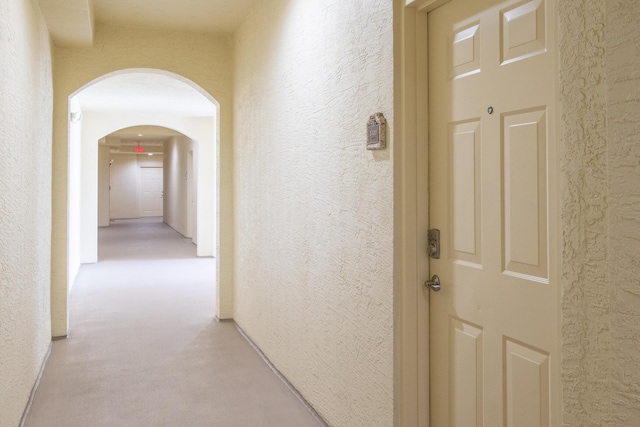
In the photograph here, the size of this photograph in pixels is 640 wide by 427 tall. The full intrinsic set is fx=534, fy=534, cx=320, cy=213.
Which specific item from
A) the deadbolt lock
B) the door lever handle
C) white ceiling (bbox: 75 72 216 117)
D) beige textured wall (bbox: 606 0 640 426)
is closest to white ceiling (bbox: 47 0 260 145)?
white ceiling (bbox: 75 72 216 117)

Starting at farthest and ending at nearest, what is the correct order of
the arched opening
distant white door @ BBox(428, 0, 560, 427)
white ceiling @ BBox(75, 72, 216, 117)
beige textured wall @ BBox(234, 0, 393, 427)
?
the arched opening → white ceiling @ BBox(75, 72, 216, 117) → beige textured wall @ BBox(234, 0, 393, 427) → distant white door @ BBox(428, 0, 560, 427)

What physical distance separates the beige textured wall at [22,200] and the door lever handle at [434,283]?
183 centimetres

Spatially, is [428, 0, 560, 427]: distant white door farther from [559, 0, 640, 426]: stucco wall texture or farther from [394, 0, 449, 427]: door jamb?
[559, 0, 640, 426]: stucco wall texture

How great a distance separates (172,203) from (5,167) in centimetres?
1367

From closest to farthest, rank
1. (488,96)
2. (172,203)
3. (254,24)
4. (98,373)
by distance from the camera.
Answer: (488,96), (98,373), (254,24), (172,203)

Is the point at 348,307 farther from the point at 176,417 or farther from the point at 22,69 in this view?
the point at 22,69

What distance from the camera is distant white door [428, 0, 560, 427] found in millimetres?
1582

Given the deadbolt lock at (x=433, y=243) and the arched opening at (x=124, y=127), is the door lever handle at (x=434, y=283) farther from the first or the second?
the arched opening at (x=124, y=127)

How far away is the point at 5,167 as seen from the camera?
240cm

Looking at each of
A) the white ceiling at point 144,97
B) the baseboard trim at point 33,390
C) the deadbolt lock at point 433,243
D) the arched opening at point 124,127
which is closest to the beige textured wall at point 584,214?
the deadbolt lock at point 433,243

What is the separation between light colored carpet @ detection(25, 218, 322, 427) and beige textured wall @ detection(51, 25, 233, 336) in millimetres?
517

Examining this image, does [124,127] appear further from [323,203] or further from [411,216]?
[411,216]

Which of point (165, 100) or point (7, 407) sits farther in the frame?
point (165, 100)

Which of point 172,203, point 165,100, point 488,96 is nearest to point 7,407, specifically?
point 488,96
